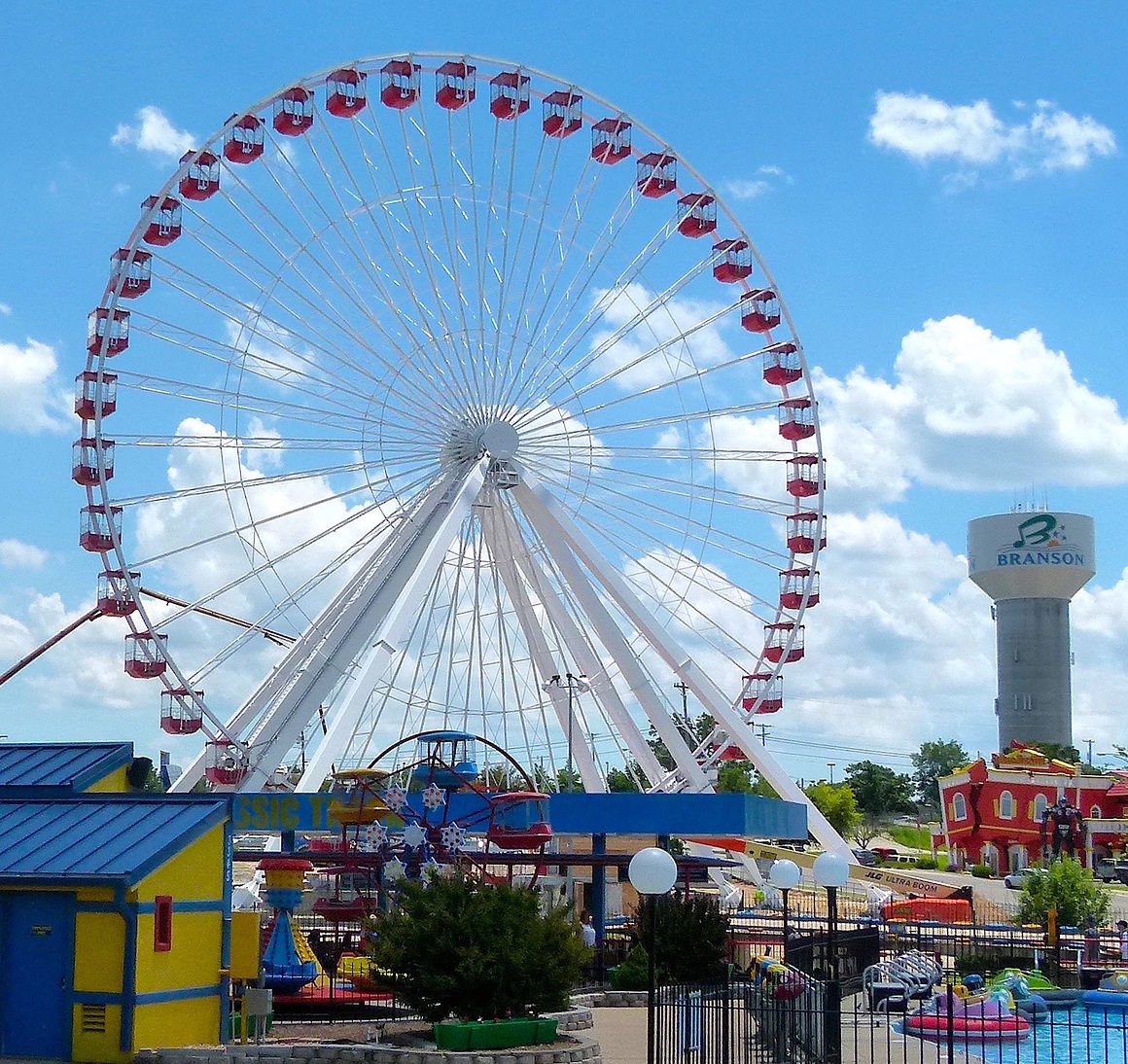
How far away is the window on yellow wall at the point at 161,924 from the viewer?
18.5 meters

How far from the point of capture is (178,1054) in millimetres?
18203

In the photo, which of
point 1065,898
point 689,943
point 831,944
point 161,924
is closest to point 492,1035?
point 161,924

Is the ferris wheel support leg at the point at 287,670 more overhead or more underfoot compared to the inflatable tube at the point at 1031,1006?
more overhead

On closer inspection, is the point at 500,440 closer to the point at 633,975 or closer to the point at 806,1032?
the point at 633,975

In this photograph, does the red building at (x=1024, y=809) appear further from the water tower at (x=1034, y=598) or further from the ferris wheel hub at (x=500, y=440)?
the water tower at (x=1034, y=598)

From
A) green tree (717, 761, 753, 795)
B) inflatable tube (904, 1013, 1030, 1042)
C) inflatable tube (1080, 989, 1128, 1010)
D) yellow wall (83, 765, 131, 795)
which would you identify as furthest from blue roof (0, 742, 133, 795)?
green tree (717, 761, 753, 795)

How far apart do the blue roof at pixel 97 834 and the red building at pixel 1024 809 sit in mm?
59991

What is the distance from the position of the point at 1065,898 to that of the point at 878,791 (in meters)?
92.5

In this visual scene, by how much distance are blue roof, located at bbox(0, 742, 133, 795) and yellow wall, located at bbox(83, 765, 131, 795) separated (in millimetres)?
65

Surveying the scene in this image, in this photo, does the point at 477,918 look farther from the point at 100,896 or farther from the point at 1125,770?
the point at 1125,770

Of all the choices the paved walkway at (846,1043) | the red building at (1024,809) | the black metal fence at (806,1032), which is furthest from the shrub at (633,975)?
the red building at (1024,809)

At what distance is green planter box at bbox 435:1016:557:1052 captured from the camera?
19.1 m

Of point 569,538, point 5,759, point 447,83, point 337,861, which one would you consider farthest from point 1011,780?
point 5,759

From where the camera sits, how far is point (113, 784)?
23.2m
